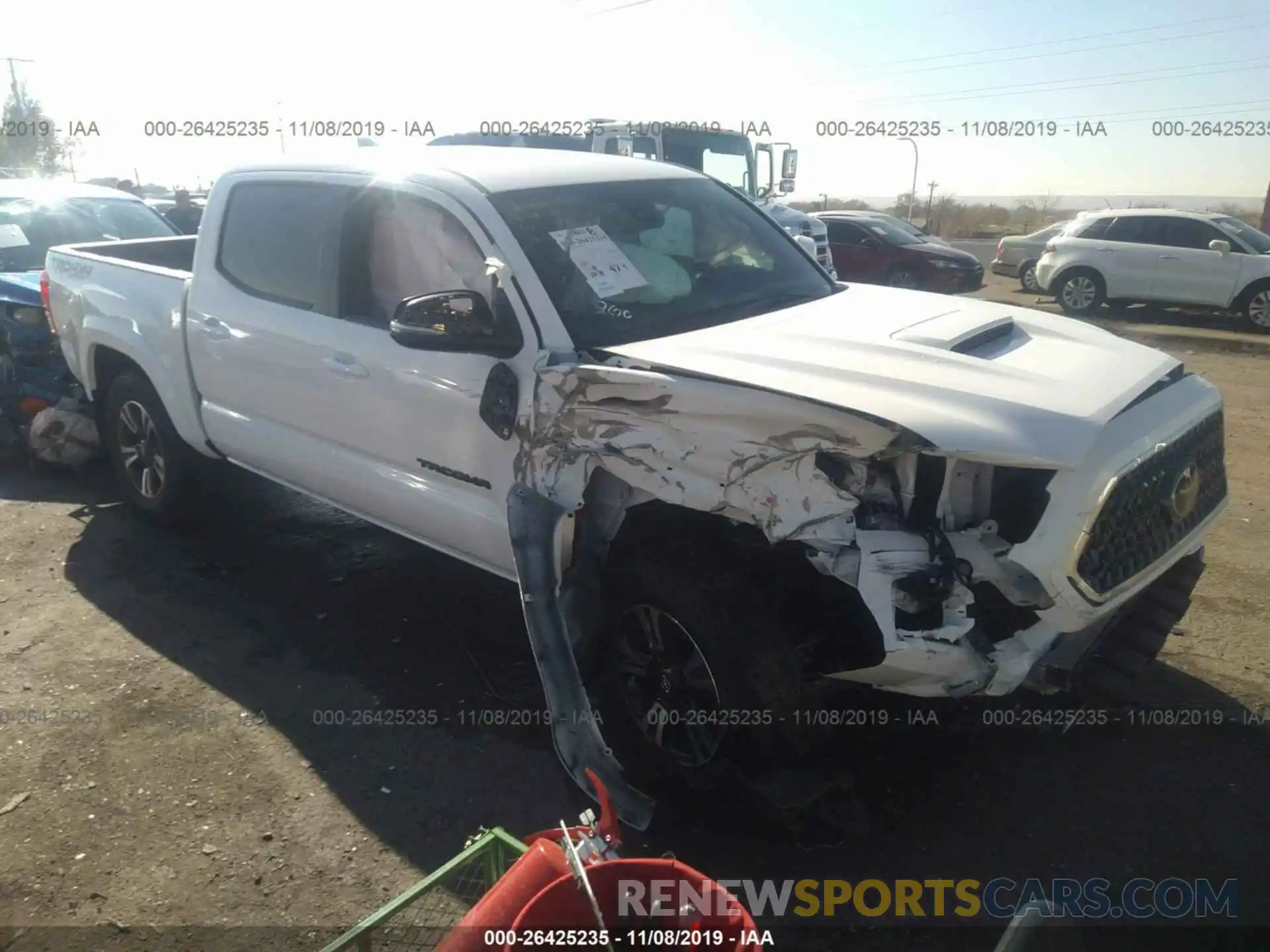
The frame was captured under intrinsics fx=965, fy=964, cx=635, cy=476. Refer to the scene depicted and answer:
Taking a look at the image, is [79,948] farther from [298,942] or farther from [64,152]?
[64,152]

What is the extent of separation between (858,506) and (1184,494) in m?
1.08

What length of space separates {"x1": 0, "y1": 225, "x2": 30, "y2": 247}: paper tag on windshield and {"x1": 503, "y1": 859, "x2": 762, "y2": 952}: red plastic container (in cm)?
721

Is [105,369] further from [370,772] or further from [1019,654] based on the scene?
[1019,654]

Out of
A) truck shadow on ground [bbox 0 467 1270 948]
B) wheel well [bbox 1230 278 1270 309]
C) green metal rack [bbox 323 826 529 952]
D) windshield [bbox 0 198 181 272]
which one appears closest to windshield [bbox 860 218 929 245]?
wheel well [bbox 1230 278 1270 309]

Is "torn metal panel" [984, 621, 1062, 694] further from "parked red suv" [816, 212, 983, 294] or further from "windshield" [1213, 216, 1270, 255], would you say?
"parked red suv" [816, 212, 983, 294]

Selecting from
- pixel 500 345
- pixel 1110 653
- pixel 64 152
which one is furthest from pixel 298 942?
pixel 64 152

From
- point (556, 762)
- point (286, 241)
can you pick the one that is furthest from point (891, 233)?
point (556, 762)

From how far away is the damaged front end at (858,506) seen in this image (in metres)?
2.41

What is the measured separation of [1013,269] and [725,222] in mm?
16335

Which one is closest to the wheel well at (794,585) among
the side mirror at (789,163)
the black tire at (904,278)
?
the side mirror at (789,163)

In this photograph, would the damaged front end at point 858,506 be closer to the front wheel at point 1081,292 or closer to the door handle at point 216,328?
the door handle at point 216,328

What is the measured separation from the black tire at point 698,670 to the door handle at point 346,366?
1.37m

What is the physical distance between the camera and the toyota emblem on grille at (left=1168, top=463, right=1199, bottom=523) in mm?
Answer: 2756

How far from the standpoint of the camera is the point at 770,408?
2508 millimetres
